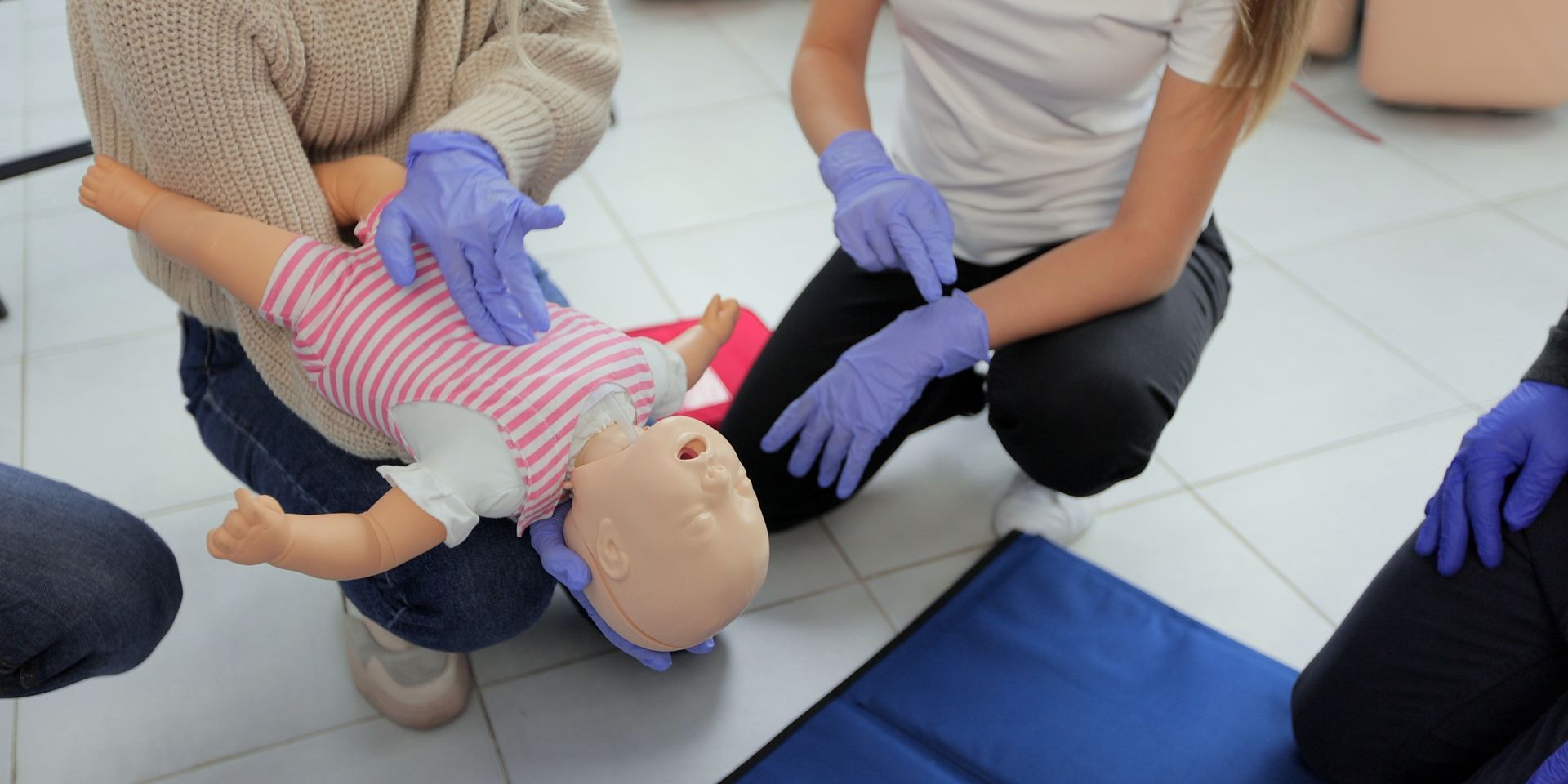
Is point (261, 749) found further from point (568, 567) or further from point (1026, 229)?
point (1026, 229)

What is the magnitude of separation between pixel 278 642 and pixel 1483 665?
1282 millimetres

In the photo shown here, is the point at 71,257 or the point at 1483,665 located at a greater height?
the point at 1483,665

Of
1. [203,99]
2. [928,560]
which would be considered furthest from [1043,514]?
[203,99]

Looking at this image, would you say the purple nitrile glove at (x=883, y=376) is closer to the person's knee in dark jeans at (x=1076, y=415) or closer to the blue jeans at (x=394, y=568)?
the person's knee in dark jeans at (x=1076, y=415)

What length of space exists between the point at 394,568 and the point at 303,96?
1.50ft

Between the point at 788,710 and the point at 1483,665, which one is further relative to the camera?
the point at 788,710

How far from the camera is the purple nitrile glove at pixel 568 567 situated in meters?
1.04

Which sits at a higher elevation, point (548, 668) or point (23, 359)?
point (548, 668)

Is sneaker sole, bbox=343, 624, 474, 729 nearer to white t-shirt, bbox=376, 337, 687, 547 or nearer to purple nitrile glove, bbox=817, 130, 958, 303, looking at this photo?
white t-shirt, bbox=376, 337, 687, 547

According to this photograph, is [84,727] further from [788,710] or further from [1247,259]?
[1247,259]

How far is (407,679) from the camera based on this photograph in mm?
1313

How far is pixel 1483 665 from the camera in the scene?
1.14 metres

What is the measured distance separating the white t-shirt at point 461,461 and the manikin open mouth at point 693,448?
10 cm

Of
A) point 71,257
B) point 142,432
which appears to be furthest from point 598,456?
point 71,257
